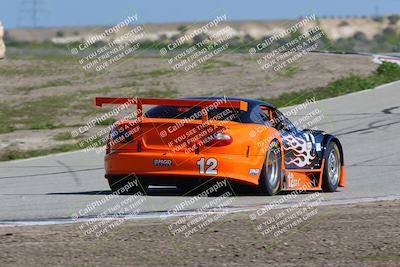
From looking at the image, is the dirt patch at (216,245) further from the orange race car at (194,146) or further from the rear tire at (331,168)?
the rear tire at (331,168)

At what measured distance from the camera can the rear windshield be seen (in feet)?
39.4

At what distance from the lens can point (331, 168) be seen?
13.6 m

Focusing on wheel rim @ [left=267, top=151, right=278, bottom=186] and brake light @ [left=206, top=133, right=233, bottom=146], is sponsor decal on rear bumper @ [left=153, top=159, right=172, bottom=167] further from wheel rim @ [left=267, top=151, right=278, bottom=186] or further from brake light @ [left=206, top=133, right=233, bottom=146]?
wheel rim @ [left=267, top=151, right=278, bottom=186]

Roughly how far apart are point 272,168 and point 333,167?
5.54 ft

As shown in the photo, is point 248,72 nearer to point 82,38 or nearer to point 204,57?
point 204,57

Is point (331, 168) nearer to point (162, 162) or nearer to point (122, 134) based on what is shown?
point (162, 162)

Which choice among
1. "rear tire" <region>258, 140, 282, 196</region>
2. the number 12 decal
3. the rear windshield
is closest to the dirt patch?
the number 12 decal

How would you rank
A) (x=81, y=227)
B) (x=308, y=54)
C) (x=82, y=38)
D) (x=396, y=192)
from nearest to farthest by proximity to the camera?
(x=81, y=227) < (x=396, y=192) < (x=308, y=54) < (x=82, y=38)

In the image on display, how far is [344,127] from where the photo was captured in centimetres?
2142

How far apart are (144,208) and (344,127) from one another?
11159 mm

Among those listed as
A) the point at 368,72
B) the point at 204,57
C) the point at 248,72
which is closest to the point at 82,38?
the point at 204,57

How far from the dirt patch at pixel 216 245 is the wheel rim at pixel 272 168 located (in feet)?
8.28

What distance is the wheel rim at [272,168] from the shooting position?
12203 millimetres

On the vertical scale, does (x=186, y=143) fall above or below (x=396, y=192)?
above
